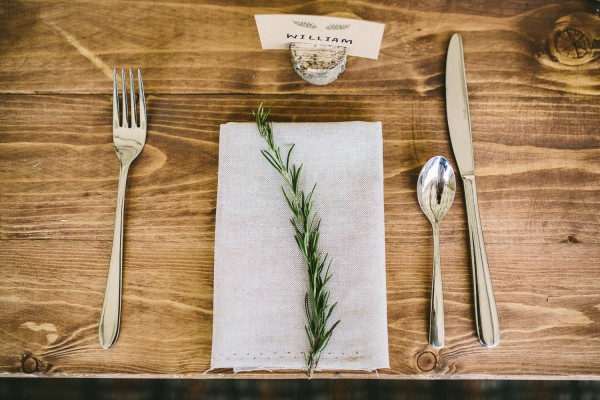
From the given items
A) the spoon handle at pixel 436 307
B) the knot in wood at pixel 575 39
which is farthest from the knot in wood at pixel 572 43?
the spoon handle at pixel 436 307

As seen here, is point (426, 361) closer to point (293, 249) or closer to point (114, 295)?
point (293, 249)

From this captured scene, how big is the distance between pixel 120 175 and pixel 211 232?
0.65ft

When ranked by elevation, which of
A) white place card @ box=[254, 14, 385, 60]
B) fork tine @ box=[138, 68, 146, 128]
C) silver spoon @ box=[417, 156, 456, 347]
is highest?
white place card @ box=[254, 14, 385, 60]

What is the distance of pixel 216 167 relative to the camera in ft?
2.67

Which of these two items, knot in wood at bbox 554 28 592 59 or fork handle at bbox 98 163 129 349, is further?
knot in wood at bbox 554 28 592 59

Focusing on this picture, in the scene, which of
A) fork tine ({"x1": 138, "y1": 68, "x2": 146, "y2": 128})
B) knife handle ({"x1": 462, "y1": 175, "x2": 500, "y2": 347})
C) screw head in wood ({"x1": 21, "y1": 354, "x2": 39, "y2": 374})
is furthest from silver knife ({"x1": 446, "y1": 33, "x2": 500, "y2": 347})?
screw head in wood ({"x1": 21, "y1": 354, "x2": 39, "y2": 374})

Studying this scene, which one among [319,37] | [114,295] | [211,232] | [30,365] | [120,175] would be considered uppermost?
[319,37]

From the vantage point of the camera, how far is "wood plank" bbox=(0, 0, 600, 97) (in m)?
0.85

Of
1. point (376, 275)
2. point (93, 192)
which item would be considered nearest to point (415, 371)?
point (376, 275)

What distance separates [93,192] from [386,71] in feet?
2.02

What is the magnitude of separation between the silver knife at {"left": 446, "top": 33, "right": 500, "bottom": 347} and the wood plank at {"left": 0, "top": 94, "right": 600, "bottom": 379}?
2 cm

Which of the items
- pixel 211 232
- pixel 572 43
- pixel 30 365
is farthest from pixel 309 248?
pixel 572 43

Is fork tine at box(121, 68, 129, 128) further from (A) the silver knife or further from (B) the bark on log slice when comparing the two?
(A) the silver knife

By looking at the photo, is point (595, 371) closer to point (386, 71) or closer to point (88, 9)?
point (386, 71)
